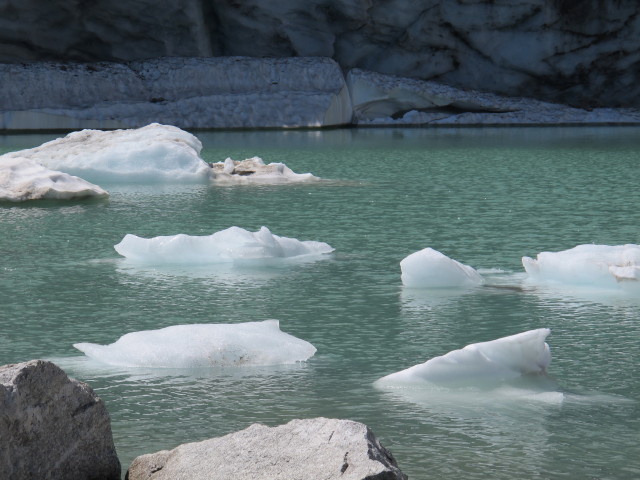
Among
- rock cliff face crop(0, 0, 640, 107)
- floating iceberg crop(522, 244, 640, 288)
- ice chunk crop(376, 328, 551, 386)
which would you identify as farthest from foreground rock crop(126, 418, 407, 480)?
rock cliff face crop(0, 0, 640, 107)

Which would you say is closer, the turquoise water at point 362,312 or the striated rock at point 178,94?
the turquoise water at point 362,312

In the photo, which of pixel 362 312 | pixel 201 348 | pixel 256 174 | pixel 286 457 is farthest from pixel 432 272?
pixel 256 174

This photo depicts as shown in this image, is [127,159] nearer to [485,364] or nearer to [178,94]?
[485,364]

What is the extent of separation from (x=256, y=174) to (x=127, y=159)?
92 centimetres

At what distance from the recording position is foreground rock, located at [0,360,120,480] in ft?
6.03

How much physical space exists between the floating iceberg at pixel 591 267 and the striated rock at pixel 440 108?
13693 mm

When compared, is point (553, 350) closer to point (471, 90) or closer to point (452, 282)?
point (452, 282)

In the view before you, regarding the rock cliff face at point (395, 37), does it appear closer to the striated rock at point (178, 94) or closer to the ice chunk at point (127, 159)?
the striated rock at point (178, 94)

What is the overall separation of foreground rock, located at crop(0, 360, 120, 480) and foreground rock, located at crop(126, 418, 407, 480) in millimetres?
81

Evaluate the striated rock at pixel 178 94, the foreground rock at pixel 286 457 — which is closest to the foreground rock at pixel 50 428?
the foreground rock at pixel 286 457

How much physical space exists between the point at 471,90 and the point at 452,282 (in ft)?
48.3

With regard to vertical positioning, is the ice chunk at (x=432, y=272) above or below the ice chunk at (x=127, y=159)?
below

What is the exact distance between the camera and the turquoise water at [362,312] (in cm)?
230

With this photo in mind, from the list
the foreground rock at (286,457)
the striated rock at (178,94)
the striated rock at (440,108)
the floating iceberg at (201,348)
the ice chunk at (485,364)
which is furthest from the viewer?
the striated rock at (440,108)
